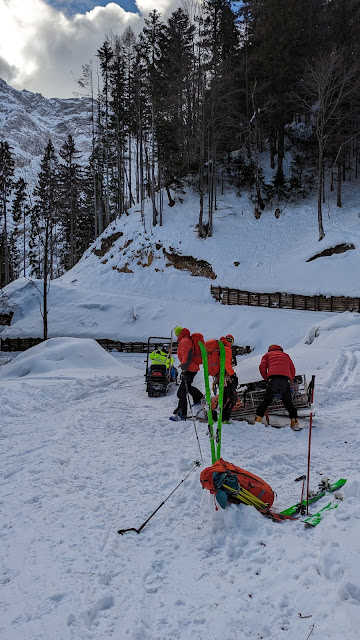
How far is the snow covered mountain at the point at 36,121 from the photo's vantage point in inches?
Result: 4298

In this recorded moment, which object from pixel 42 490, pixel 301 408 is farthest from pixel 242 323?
pixel 42 490

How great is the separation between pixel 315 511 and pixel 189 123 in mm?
31886

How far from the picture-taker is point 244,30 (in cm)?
3509

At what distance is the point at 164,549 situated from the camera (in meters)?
3.09

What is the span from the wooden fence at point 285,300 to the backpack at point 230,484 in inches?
714

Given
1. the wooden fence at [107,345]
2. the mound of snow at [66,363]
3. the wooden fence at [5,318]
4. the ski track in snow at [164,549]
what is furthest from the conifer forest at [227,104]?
the ski track in snow at [164,549]

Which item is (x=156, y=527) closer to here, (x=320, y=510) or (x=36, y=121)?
(x=320, y=510)

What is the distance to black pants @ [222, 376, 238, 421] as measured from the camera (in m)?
6.55

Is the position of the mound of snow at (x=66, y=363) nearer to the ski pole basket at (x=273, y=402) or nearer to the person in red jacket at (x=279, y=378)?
the ski pole basket at (x=273, y=402)

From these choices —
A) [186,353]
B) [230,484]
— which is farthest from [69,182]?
[230,484]

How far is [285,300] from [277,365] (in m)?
16.4

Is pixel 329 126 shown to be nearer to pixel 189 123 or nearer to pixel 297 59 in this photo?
pixel 297 59

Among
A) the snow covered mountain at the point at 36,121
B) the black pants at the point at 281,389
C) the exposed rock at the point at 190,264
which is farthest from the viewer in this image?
the snow covered mountain at the point at 36,121

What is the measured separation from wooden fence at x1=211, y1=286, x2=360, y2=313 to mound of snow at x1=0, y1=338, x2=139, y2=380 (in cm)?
1140
